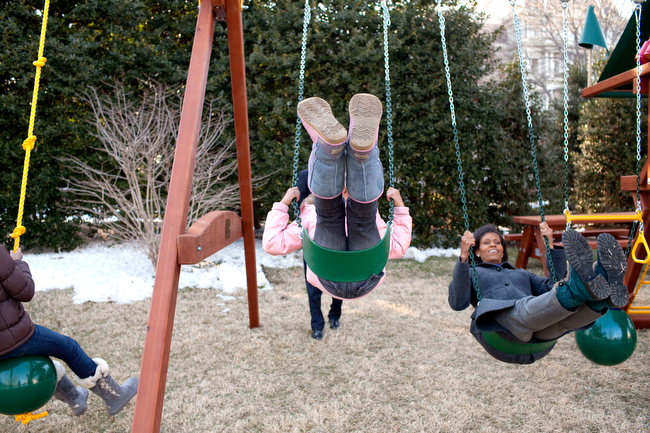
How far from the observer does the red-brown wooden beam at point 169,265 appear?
1.92 metres

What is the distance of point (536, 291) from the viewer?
2754mm

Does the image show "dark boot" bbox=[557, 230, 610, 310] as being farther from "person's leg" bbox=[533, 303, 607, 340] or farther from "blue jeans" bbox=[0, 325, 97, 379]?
"blue jeans" bbox=[0, 325, 97, 379]

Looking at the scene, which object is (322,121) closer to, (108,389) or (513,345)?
(513,345)

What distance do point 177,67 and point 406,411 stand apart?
5707 mm

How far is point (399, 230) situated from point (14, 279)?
2.03 metres

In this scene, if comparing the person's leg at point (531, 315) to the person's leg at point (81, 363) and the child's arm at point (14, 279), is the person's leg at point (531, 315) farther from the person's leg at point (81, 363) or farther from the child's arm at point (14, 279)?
the child's arm at point (14, 279)

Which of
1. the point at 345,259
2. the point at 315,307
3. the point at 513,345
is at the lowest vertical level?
the point at 315,307

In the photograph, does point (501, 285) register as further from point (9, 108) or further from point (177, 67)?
point (9, 108)

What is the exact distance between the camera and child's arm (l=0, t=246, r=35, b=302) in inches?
78.9

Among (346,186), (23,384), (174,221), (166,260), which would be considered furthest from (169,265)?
(346,186)

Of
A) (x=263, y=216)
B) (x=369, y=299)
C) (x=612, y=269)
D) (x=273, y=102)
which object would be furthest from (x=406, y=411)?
(x=263, y=216)

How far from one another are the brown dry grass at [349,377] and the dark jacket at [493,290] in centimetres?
60

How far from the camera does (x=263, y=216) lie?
7785 mm

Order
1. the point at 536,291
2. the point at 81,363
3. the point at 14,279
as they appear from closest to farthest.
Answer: the point at 14,279
the point at 81,363
the point at 536,291
